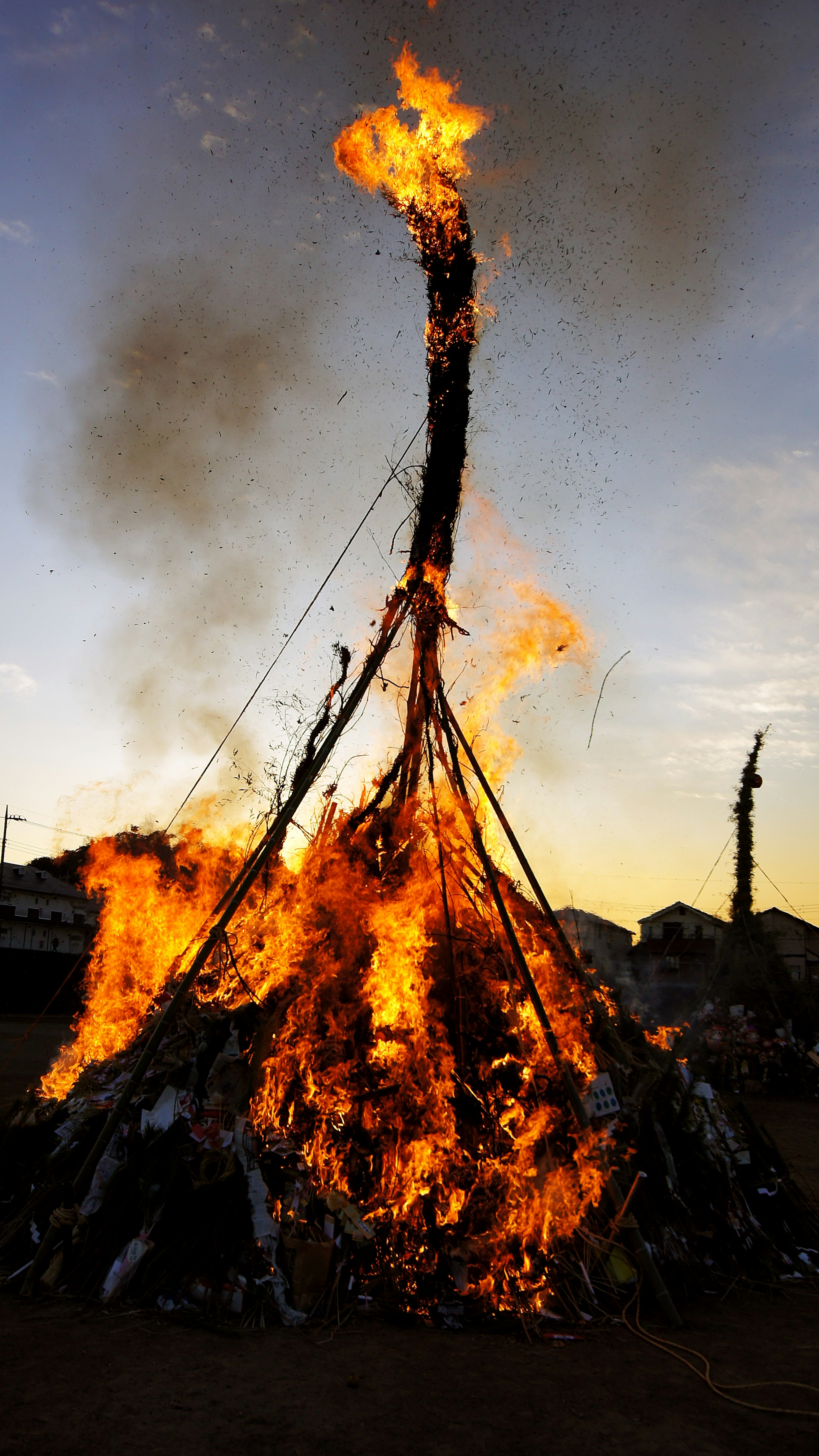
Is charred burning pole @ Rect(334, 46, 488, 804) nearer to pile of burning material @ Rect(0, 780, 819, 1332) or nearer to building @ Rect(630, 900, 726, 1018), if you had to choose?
pile of burning material @ Rect(0, 780, 819, 1332)

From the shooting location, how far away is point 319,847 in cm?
781

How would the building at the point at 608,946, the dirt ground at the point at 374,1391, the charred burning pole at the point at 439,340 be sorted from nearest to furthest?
the dirt ground at the point at 374,1391 < the charred burning pole at the point at 439,340 < the building at the point at 608,946

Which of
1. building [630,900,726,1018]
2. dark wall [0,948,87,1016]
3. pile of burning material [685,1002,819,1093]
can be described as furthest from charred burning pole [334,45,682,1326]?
dark wall [0,948,87,1016]

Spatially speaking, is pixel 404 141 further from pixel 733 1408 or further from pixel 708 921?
pixel 708 921

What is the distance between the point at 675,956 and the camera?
37.3m

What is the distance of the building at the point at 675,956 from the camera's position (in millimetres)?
26906

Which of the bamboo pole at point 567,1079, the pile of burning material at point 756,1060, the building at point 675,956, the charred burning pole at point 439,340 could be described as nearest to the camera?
the bamboo pole at point 567,1079

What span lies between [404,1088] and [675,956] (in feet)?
113

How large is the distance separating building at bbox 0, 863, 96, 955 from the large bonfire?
3601 cm

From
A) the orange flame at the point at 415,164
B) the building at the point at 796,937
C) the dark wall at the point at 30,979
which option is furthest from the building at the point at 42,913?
the orange flame at the point at 415,164

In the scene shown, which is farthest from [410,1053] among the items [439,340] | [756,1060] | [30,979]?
[30,979]

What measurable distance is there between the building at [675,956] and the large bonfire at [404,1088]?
→ 8.76 metres

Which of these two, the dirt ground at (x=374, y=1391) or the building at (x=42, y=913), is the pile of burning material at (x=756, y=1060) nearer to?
the dirt ground at (x=374, y=1391)

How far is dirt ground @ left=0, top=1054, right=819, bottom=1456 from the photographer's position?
3.77 m
